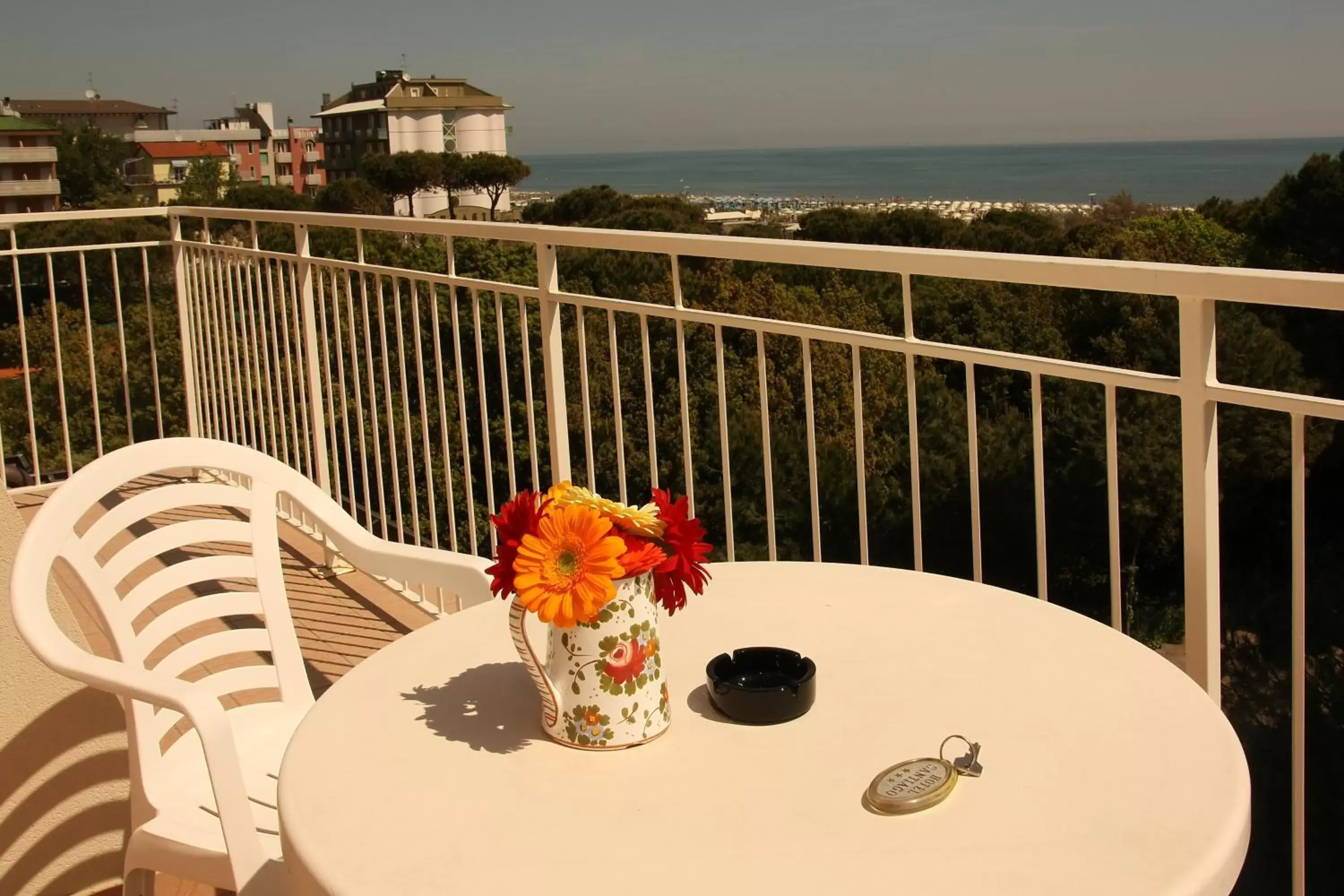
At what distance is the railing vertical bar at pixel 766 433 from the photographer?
228cm

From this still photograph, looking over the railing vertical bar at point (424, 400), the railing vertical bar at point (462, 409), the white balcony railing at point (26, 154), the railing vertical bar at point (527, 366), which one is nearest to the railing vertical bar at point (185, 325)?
the railing vertical bar at point (424, 400)

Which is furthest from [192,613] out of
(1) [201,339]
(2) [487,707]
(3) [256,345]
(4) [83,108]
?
(4) [83,108]

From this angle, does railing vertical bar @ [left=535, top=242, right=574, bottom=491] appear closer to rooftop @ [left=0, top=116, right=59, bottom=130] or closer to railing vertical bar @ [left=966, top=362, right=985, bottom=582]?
railing vertical bar @ [left=966, top=362, right=985, bottom=582]

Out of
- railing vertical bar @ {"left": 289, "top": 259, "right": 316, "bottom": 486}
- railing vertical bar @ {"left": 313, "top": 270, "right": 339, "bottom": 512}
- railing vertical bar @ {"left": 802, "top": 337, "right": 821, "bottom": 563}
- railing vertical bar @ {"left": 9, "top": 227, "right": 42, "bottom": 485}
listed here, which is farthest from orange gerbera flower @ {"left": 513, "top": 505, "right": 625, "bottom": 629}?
railing vertical bar @ {"left": 9, "top": 227, "right": 42, "bottom": 485}

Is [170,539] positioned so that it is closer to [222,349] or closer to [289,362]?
[289,362]

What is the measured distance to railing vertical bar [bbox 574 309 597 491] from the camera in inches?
108

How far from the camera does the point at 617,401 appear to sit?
2818 mm

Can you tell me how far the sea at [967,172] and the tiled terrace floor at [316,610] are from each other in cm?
2921

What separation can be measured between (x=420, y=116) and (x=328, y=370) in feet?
251

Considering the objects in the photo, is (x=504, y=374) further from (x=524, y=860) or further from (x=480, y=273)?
(x=480, y=273)

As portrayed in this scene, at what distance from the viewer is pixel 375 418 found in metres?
3.78

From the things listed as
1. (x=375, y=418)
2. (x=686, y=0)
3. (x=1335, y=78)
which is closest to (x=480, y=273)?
(x=375, y=418)

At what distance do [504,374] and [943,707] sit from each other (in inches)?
81.0

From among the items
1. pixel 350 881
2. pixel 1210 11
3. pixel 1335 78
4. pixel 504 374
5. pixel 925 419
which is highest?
pixel 1210 11
